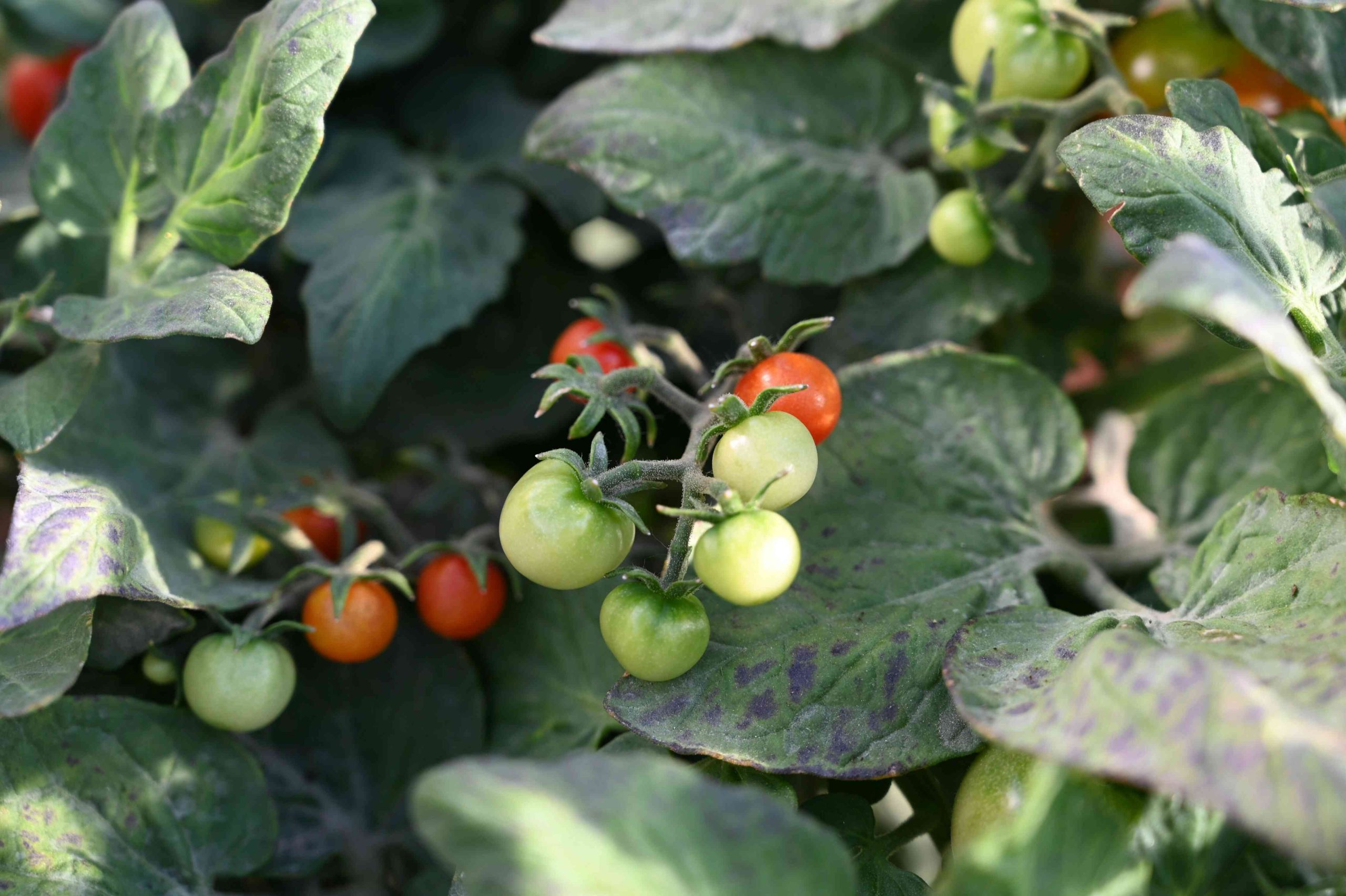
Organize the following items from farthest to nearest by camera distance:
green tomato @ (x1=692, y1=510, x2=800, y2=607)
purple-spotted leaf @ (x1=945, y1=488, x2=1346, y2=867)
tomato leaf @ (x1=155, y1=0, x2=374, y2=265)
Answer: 1. tomato leaf @ (x1=155, y1=0, x2=374, y2=265)
2. green tomato @ (x1=692, y1=510, x2=800, y2=607)
3. purple-spotted leaf @ (x1=945, y1=488, x2=1346, y2=867)

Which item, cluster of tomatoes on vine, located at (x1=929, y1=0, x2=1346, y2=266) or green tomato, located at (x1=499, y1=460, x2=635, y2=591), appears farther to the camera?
cluster of tomatoes on vine, located at (x1=929, y1=0, x2=1346, y2=266)

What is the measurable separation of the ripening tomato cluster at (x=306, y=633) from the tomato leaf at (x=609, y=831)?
291mm

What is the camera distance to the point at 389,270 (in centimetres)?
85

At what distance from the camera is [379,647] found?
0.72 meters

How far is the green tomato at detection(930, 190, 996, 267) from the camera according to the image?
2.47ft

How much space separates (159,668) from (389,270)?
14.3 inches

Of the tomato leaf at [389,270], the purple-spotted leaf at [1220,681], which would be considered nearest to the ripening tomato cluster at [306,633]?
the tomato leaf at [389,270]

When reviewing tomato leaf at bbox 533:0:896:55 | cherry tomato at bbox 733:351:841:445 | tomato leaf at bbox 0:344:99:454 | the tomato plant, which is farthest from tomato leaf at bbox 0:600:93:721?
tomato leaf at bbox 533:0:896:55

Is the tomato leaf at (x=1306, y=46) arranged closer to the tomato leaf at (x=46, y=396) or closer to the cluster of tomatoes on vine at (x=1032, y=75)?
the cluster of tomatoes on vine at (x=1032, y=75)

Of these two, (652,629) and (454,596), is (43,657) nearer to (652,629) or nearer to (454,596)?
(454,596)

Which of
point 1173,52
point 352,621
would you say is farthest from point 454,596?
point 1173,52

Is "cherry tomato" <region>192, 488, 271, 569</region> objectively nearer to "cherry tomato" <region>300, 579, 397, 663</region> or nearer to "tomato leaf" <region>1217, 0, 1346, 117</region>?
"cherry tomato" <region>300, 579, 397, 663</region>

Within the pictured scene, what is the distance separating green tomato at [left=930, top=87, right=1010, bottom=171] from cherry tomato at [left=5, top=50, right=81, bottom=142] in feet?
3.02

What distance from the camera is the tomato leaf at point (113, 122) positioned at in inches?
28.5
